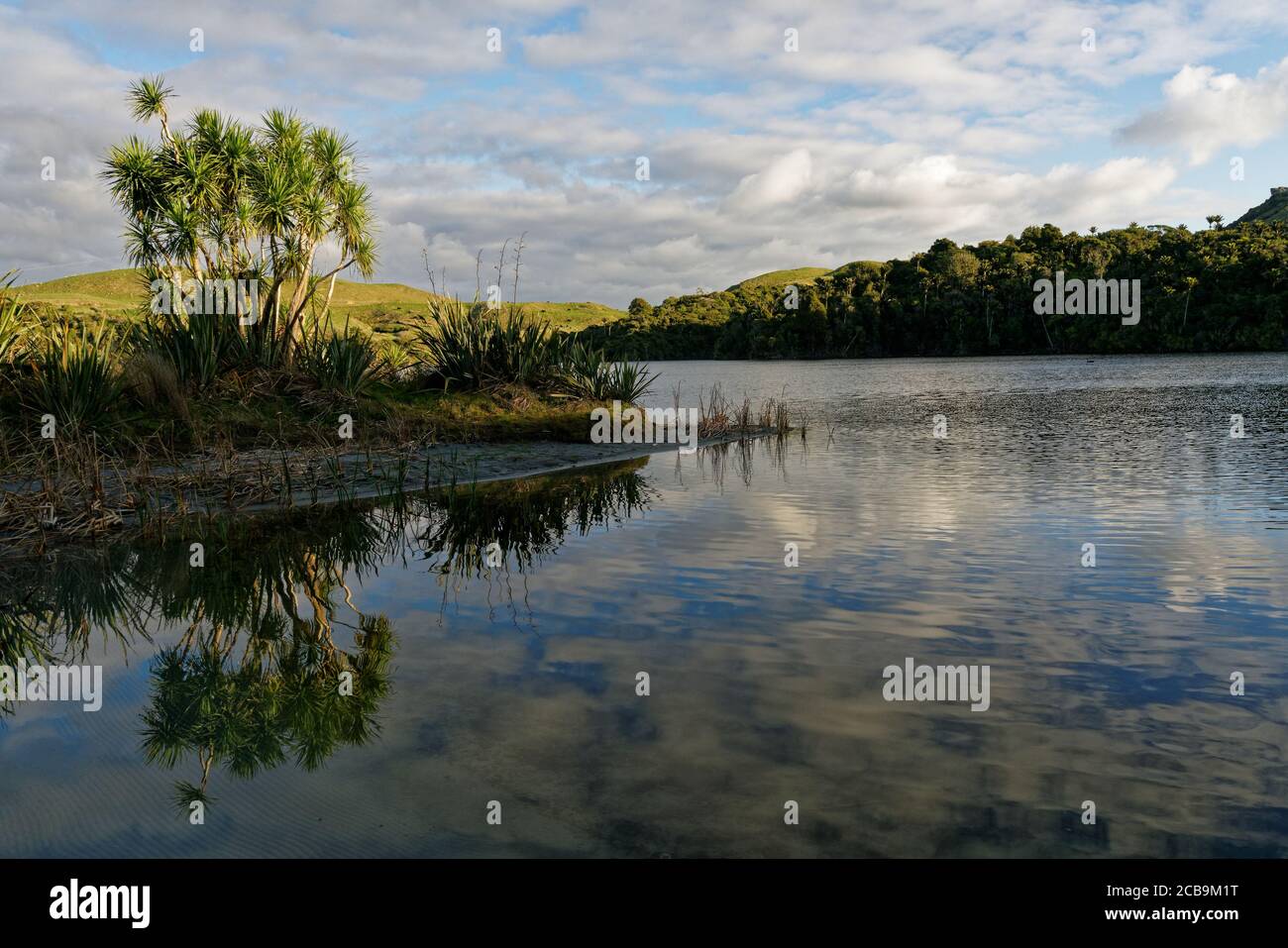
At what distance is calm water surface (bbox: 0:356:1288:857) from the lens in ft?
12.6

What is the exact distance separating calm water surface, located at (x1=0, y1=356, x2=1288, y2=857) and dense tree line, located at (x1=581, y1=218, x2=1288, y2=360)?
92615 mm

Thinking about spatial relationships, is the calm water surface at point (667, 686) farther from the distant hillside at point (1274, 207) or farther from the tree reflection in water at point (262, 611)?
the distant hillside at point (1274, 207)

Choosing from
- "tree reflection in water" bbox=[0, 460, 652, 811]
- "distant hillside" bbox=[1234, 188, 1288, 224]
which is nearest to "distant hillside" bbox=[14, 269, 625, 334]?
"tree reflection in water" bbox=[0, 460, 652, 811]

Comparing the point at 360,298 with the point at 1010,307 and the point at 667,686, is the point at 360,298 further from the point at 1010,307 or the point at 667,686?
the point at 667,686

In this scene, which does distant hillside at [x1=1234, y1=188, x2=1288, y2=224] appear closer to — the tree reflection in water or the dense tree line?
the dense tree line

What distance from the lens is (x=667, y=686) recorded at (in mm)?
5477

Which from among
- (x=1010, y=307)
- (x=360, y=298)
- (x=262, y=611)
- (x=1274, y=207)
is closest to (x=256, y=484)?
(x=262, y=611)

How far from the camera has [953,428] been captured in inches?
1019

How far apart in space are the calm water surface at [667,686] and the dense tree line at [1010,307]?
304 feet

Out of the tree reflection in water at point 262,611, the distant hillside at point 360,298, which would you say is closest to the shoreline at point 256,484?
the tree reflection in water at point 262,611

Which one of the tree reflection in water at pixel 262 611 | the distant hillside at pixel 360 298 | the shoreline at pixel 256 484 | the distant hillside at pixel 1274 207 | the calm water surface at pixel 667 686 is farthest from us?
the distant hillside at pixel 1274 207

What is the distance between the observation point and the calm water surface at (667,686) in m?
3.83
